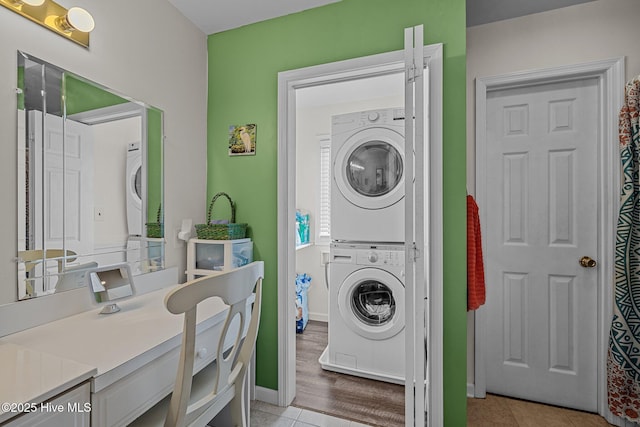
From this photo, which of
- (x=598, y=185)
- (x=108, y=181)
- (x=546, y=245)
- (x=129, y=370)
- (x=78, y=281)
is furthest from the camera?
(x=546, y=245)

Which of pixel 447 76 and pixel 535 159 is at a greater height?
pixel 447 76

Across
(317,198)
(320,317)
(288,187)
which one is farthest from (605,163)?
(320,317)

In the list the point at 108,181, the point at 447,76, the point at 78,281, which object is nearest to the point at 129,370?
the point at 78,281

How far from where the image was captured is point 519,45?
1960mm

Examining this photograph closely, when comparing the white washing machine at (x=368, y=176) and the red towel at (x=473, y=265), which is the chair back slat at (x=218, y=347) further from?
the white washing machine at (x=368, y=176)

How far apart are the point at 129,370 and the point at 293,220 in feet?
4.08

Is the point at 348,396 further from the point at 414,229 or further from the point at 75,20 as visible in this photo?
the point at 75,20

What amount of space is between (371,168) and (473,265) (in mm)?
1056

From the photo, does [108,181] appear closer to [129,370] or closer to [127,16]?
[127,16]

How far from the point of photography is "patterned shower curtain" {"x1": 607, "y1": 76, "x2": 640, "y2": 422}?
1.64 meters

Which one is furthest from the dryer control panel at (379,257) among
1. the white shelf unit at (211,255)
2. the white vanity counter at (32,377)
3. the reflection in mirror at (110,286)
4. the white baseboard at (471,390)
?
the white vanity counter at (32,377)

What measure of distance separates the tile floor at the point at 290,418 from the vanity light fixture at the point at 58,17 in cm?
225

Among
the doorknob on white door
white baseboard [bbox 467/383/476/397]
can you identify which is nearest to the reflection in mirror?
white baseboard [bbox 467/383/476/397]

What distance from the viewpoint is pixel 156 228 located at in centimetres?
183
